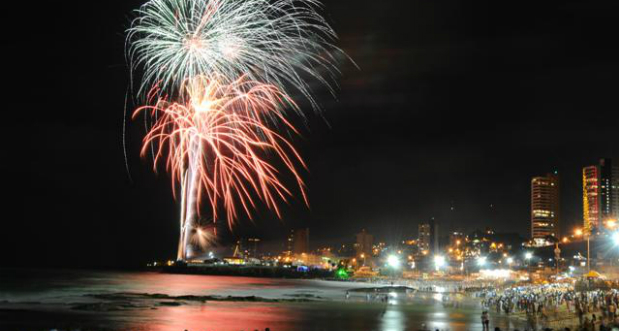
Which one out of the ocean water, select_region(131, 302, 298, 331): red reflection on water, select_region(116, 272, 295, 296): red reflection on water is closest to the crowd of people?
the ocean water

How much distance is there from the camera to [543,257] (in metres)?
149

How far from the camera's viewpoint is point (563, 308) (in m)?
40.5

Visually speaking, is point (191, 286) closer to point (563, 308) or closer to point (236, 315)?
point (236, 315)

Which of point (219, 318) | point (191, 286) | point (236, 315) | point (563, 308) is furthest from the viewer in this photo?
point (191, 286)

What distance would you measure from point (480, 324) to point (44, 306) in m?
31.4

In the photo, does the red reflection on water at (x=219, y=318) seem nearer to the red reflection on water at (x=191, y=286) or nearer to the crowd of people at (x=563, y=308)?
the crowd of people at (x=563, y=308)

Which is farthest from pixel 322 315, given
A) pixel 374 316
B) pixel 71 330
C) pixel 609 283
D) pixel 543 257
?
pixel 543 257

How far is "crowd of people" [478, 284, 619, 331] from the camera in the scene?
32.7 m

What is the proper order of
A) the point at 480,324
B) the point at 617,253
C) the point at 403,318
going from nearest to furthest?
the point at 480,324 → the point at 403,318 → the point at 617,253

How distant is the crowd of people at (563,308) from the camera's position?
32719 mm

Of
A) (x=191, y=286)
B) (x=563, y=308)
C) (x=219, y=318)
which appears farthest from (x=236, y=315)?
(x=191, y=286)

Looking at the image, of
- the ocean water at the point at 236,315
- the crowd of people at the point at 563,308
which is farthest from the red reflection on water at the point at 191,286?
the crowd of people at the point at 563,308

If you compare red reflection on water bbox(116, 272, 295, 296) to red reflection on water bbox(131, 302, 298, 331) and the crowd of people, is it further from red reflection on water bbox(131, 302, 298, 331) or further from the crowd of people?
the crowd of people

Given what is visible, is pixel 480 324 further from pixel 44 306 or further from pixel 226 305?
pixel 44 306
